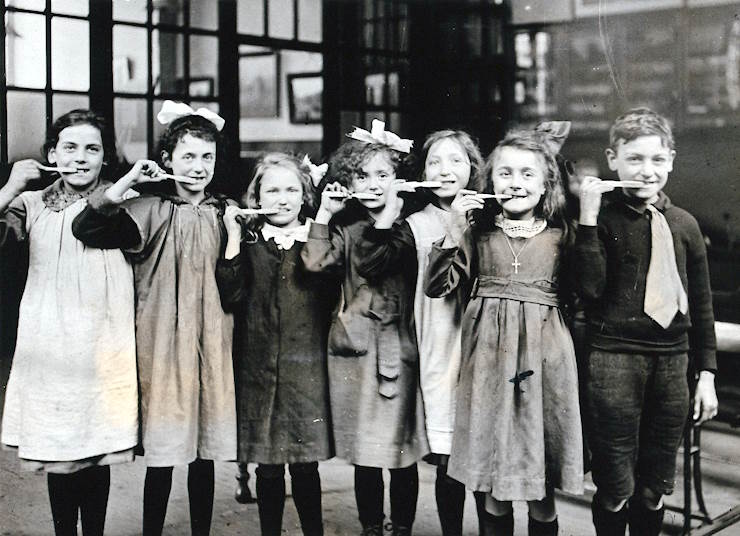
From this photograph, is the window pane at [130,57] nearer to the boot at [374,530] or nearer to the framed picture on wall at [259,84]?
the framed picture on wall at [259,84]

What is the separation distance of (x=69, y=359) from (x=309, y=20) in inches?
55.3

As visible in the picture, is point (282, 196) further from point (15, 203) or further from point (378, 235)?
point (15, 203)

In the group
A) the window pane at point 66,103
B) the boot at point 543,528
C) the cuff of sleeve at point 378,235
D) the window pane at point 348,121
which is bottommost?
the boot at point 543,528

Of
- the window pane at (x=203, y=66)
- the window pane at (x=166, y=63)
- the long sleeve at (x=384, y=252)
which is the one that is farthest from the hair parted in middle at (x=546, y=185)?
the window pane at (x=166, y=63)

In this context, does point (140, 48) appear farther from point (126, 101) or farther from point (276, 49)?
point (276, 49)

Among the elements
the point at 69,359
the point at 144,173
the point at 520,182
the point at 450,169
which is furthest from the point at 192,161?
the point at 520,182

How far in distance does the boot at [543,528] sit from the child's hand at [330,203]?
1.14 m

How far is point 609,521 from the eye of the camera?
2.45 meters

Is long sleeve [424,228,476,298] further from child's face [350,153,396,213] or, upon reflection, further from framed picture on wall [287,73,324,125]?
framed picture on wall [287,73,324,125]

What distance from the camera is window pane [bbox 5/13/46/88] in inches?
109

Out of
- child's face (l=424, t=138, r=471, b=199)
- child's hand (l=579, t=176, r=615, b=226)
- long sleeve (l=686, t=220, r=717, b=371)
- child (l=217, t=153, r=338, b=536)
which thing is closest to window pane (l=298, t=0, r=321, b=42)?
child's face (l=424, t=138, r=471, b=199)

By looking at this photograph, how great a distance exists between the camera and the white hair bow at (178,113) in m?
2.74

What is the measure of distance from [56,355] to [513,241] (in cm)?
144

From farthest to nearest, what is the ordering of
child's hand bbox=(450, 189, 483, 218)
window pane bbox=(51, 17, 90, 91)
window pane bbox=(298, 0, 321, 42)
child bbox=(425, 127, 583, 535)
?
window pane bbox=(298, 0, 321, 42)
window pane bbox=(51, 17, 90, 91)
child's hand bbox=(450, 189, 483, 218)
child bbox=(425, 127, 583, 535)
